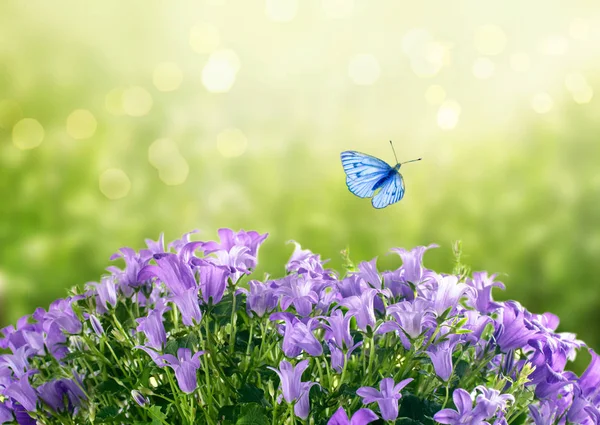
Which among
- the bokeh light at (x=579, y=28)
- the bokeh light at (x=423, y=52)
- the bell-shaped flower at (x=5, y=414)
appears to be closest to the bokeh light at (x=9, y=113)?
the bokeh light at (x=423, y=52)

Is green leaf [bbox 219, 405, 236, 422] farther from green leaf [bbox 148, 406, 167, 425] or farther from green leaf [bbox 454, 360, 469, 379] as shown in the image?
green leaf [bbox 454, 360, 469, 379]

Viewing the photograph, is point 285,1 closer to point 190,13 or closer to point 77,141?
point 190,13

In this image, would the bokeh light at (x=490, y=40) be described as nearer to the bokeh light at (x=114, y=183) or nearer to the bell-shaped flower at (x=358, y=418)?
the bokeh light at (x=114, y=183)

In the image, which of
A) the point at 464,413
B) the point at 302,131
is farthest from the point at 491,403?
the point at 302,131

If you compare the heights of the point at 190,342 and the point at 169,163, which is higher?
the point at 169,163

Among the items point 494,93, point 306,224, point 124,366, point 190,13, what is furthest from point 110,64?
point 124,366

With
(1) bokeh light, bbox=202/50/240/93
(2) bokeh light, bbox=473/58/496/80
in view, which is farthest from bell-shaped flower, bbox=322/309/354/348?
(2) bokeh light, bbox=473/58/496/80

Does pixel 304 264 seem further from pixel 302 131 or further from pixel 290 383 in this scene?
pixel 302 131
